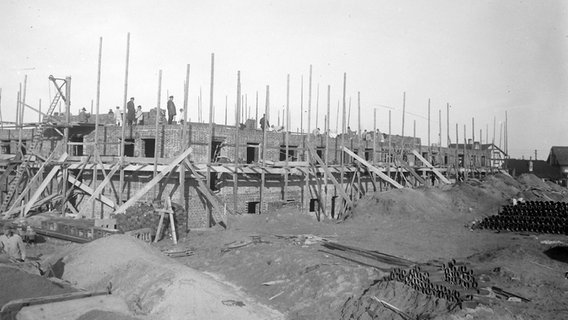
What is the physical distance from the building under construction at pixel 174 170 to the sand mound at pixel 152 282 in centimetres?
433

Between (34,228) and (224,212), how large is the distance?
24.2 ft

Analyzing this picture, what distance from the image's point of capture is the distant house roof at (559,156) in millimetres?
57719

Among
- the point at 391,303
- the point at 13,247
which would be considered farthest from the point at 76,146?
the point at 391,303

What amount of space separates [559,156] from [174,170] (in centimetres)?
5755

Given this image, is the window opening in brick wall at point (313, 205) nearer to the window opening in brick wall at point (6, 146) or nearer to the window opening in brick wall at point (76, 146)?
the window opening in brick wall at point (76, 146)

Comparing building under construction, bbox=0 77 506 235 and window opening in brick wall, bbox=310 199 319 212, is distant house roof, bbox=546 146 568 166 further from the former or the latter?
window opening in brick wall, bbox=310 199 319 212

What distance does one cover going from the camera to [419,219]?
22.6 metres

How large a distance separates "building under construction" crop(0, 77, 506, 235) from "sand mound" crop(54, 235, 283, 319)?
14.2 feet

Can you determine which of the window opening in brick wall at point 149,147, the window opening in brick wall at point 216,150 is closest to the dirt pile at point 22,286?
the window opening in brick wall at point 216,150

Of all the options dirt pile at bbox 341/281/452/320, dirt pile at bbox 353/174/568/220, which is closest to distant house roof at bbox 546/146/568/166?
dirt pile at bbox 353/174/568/220

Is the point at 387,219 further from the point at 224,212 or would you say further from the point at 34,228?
the point at 34,228

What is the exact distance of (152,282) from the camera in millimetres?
10617

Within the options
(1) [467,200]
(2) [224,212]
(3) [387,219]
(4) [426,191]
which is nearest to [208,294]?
(2) [224,212]

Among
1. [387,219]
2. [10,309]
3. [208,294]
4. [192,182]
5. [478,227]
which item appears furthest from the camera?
[387,219]
